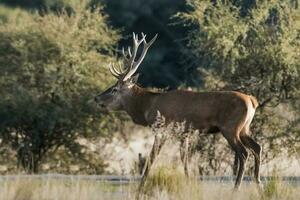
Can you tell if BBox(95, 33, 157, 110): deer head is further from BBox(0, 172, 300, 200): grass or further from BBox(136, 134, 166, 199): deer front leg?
BBox(0, 172, 300, 200): grass

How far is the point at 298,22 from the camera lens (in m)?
23.4

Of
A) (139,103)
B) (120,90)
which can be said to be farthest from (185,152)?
(120,90)

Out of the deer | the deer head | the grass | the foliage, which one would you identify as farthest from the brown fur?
the foliage

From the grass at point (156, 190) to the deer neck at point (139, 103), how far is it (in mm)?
3472

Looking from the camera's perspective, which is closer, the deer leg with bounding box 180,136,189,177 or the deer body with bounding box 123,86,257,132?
the deer leg with bounding box 180,136,189,177

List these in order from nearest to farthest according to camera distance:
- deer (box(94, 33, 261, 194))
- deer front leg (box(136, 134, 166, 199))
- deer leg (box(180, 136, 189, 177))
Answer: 1. deer front leg (box(136, 134, 166, 199))
2. deer leg (box(180, 136, 189, 177))
3. deer (box(94, 33, 261, 194))

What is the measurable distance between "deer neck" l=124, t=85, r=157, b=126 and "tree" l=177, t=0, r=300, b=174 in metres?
3.79

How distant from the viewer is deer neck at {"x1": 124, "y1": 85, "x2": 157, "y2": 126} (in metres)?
19.6

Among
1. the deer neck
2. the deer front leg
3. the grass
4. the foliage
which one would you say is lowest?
the grass

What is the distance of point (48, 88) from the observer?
25156 millimetres

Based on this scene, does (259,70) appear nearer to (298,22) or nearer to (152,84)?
(298,22)

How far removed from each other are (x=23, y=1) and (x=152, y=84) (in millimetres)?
10440

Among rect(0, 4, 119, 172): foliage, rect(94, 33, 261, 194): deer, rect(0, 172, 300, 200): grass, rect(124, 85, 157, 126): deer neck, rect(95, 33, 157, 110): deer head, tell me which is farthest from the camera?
rect(0, 4, 119, 172): foliage

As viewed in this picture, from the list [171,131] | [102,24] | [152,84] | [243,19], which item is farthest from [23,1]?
[171,131]
